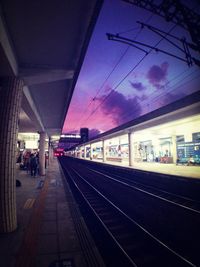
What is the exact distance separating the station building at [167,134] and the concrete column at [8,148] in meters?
8.62

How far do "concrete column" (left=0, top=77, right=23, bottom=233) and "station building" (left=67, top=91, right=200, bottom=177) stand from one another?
8.62m

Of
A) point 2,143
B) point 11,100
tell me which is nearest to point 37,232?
point 2,143

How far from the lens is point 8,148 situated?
16.8 ft

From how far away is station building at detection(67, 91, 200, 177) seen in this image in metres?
12.7

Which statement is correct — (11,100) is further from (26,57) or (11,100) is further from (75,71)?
(75,71)

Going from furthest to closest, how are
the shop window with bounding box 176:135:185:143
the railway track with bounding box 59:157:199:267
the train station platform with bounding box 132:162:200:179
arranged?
the shop window with bounding box 176:135:185:143 < the train station platform with bounding box 132:162:200:179 < the railway track with bounding box 59:157:199:267

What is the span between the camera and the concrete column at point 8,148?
4977 mm

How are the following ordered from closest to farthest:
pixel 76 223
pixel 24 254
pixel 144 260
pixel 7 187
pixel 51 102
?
pixel 24 254
pixel 144 260
pixel 7 187
pixel 76 223
pixel 51 102

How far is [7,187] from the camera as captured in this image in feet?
16.5

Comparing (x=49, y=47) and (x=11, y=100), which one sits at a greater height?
(x=49, y=47)

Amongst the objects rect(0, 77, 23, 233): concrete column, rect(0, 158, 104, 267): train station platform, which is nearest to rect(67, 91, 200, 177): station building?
rect(0, 158, 104, 267): train station platform

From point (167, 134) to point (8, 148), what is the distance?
2253 centimetres

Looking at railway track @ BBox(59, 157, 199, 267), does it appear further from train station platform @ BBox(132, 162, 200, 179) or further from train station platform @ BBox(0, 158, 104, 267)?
train station platform @ BBox(132, 162, 200, 179)

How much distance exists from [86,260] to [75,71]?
538cm
